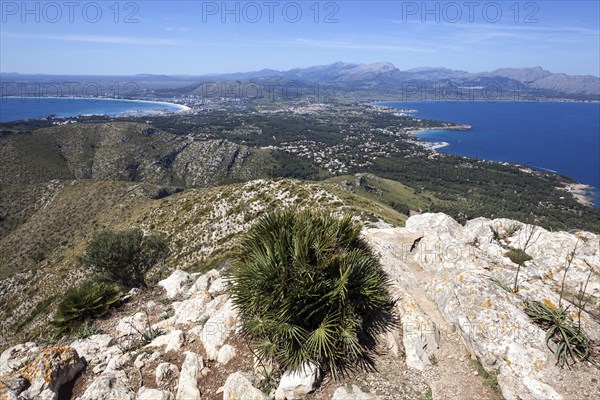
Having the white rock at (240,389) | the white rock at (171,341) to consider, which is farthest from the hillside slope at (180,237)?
the white rock at (240,389)

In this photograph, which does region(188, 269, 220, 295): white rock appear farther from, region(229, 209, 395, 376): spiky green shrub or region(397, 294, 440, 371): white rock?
region(397, 294, 440, 371): white rock

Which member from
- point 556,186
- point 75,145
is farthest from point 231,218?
point 556,186

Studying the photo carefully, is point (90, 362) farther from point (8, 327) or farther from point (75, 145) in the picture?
point (75, 145)

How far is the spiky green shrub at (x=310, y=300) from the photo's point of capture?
24.5ft

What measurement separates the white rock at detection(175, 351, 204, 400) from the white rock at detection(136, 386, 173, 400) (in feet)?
0.77

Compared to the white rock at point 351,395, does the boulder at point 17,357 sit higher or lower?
lower

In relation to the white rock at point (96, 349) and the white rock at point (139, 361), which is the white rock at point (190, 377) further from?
the white rock at point (96, 349)

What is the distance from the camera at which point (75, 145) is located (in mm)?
141500

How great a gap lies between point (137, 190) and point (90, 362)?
71.8 m

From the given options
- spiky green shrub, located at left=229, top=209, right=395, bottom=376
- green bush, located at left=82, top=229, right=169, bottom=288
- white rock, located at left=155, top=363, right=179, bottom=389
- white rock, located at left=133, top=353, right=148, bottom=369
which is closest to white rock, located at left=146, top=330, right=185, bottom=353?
white rock, located at left=133, top=353, right=148, bottom=369

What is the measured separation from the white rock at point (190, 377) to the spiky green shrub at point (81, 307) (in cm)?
587

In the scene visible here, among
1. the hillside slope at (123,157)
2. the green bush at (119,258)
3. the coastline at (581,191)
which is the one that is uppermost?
the hillside slope at (123,157)

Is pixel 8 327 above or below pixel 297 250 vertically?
below

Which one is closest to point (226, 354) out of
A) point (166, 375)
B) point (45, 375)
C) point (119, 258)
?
point (166, 375)
